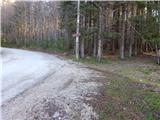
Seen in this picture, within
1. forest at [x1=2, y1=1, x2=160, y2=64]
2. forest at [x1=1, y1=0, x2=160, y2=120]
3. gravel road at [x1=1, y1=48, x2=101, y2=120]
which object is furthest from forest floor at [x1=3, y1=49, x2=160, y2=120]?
forest at [x1=2, y1=1, x2=160, y2=64]

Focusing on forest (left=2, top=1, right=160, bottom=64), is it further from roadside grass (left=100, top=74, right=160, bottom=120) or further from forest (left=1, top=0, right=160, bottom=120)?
roadside grass (left=100, top=74, right=160, bottom=120)

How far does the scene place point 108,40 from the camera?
1093 inches

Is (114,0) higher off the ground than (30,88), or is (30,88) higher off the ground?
(114,0)

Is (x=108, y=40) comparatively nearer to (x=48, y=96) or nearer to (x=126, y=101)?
(x=126, y=101)

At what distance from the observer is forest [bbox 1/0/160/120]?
1062cm

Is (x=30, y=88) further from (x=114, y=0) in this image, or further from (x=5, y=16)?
(x=5, y=16)

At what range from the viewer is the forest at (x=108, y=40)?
10.6 m

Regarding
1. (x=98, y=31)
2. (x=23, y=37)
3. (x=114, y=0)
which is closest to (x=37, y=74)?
(x=98, y=31)

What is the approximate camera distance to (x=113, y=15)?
28484mm

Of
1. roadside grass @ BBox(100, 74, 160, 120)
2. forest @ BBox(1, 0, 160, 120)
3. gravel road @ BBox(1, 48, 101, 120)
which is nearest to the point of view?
gravel road @ BBox(1, 48, 101, 120)

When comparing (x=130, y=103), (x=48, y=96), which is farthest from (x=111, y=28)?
(x=48, y=96)

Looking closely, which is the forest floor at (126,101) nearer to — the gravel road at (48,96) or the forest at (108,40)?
the forest at (108,40)

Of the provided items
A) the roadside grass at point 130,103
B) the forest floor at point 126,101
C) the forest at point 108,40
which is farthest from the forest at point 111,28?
the roadside grass at point 130,103

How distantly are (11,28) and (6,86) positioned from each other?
46159mm
